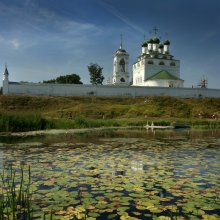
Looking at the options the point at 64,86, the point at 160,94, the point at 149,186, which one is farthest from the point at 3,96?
the point at 149,186

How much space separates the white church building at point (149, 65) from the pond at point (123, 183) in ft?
172

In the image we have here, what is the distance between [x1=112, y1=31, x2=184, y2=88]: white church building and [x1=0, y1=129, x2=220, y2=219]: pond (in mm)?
52513

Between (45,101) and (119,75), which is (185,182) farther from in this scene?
(119,75)

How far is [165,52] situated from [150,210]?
70632mm

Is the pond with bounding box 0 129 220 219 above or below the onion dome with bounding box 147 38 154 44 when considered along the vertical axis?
below

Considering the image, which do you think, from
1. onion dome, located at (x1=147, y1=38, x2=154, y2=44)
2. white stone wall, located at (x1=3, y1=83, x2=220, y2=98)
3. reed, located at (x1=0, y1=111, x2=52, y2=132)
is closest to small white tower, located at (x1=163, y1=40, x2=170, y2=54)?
onion dome, located at (x1=147, y1=38, x2=154, y2=44)

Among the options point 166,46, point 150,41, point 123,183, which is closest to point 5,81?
point 150,41

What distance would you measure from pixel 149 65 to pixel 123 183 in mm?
63239

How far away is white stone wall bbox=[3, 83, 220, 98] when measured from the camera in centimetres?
4719

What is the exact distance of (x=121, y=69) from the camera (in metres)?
73.6

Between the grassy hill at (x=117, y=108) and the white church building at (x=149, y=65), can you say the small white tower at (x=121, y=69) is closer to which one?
the white church building at (x=149, y=65)

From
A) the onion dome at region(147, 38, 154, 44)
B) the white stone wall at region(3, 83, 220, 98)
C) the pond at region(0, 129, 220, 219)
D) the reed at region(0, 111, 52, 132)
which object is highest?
the onion dome at region(147, 38, 154, 44)

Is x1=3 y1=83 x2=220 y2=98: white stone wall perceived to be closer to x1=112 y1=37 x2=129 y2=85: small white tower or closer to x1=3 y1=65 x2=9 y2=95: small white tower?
x1=3 y1=65 x2=9 y2=95: small white tower

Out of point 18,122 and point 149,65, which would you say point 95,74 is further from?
point 18,122
